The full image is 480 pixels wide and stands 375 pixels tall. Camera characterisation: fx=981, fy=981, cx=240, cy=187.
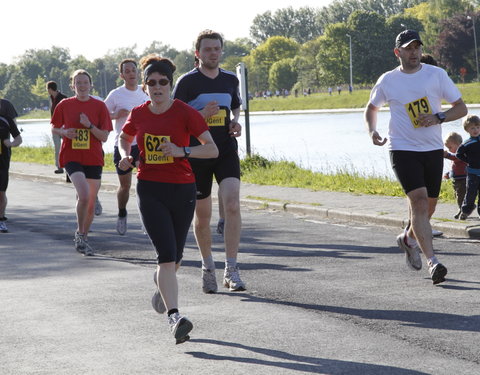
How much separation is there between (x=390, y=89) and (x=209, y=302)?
2271 millimetres

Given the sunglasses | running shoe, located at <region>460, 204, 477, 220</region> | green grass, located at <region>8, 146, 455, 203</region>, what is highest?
the sunglasses

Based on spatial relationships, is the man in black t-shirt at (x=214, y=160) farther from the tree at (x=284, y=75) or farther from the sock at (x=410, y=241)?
the tree at (x=284, y=75)

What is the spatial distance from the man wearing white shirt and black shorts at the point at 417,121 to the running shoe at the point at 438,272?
14cm

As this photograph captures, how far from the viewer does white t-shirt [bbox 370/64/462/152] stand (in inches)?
306

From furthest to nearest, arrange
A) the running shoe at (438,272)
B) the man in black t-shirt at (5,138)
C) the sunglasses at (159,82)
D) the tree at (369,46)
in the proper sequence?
the tree at (369,46) < the man in black t-shirt at (5,138) < the running shoe at (438,272) < the sunglasses at (159,82)

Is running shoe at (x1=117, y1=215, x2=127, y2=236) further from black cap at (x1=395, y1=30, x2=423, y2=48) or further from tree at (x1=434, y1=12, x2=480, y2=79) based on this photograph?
tree at (x1=434, y1=12, x2=480, y2=79)

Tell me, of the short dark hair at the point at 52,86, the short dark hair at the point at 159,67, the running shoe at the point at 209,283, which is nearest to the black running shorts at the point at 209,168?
the running shoe at the point at 209,283

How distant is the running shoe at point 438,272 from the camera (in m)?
7.51

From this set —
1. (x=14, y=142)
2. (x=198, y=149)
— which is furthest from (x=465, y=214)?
(x=198, y=149)

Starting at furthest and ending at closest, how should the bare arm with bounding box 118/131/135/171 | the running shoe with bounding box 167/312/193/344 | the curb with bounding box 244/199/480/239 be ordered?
1. the curb with bounding box 244/199/480/239
2. the bare arm with bounding box 118/131/135/171
3. the running shoe with bounding box 167/312/193/344

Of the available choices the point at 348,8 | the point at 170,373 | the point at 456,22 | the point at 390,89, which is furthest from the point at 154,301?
the point at 348,8

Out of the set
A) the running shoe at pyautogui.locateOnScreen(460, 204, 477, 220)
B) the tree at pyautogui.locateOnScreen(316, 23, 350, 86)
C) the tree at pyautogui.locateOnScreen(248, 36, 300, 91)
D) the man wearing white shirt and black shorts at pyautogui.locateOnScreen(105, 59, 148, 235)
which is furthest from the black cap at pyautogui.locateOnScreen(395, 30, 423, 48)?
the tree at pyautogui.locateOnScreen(248, 36, 300, 91)

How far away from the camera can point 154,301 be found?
6328mm

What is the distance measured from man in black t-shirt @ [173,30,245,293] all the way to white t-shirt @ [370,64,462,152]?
50.4 inches
